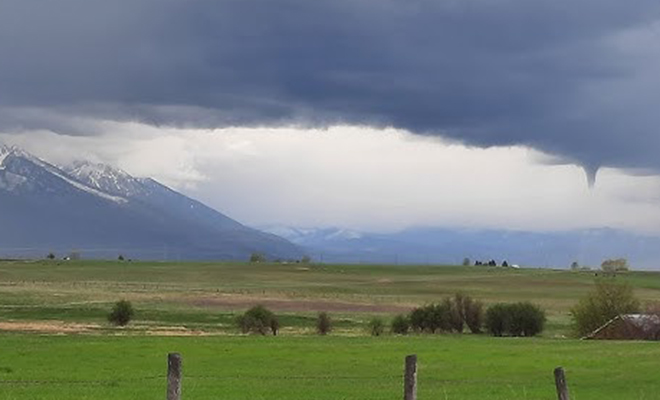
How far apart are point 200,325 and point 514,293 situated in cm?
9613

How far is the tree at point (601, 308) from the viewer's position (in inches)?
3728

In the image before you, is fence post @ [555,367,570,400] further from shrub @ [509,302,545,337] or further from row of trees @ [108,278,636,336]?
shrub @ [509,302,545,337]

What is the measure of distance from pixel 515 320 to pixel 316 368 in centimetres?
5214

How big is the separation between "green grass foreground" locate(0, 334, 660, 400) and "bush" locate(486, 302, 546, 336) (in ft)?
86.9

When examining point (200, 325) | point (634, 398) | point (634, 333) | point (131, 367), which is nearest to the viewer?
point (634, 398)

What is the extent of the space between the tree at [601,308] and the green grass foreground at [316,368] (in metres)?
24.1

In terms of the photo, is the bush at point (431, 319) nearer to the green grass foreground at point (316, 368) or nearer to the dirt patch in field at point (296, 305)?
the dirt patch in field at point (296, 305)

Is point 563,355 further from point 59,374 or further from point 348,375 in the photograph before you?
point 59,374

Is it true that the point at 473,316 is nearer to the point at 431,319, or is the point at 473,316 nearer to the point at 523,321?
the point at 431,319

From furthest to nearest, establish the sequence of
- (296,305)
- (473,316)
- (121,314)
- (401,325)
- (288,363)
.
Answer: (296,305) < (473,316) < (401,325) < (121,314) < (288,363)

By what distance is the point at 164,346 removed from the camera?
2346 inches

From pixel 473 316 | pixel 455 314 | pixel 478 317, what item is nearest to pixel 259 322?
pixel 455 314

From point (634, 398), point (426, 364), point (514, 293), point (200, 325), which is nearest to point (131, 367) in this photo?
point (426, 364)

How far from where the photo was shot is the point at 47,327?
85438 mm
